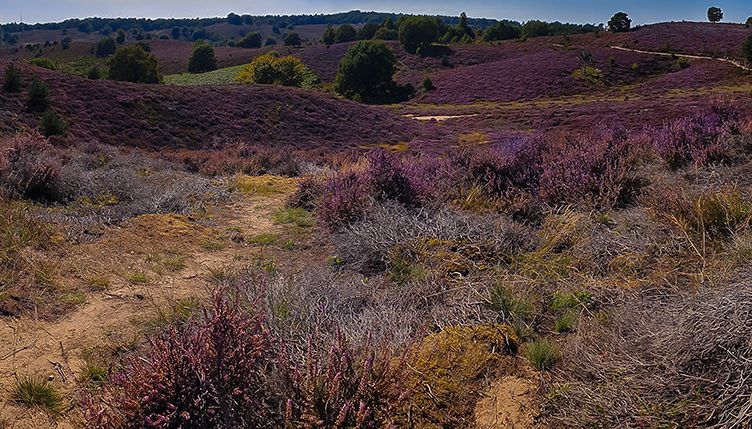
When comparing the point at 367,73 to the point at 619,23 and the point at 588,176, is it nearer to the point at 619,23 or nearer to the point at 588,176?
the point at 619,23

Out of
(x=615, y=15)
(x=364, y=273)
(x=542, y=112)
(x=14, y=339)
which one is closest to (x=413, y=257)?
(x=364, y=273)

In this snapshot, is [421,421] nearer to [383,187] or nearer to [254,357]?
[254,357]

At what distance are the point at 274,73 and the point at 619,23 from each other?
42639 mm

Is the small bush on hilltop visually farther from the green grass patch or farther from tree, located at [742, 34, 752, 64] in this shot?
the green grass patch

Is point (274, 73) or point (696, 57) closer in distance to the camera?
point (696, 57)

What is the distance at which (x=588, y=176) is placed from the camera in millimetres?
6469

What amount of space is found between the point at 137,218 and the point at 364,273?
3493mm

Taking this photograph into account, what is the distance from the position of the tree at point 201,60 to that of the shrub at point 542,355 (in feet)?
240

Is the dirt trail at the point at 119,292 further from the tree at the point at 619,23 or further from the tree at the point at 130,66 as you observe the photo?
the tree at the point at 619,23

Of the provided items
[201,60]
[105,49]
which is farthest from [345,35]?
[105,49]

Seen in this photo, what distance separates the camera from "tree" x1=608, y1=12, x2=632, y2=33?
64.6 m

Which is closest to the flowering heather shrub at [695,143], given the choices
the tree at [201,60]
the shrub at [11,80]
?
the shrub at [11,80]

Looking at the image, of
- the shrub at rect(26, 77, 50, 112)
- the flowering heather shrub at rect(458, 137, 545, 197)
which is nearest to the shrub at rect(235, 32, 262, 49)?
the shrub at rect(26, 77, 50, 112)

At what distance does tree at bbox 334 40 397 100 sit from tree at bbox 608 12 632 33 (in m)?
30.5
